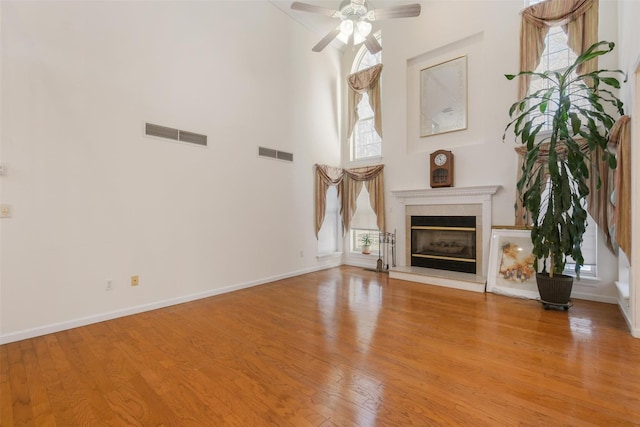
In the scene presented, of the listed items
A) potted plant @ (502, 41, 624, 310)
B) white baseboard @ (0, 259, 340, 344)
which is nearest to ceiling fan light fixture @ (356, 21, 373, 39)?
potted plant @ (502, 41, 624, 310)

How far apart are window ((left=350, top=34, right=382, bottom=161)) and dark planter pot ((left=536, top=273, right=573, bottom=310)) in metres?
3.62

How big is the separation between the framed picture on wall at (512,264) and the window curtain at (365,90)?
2.96 m

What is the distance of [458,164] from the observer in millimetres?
4785

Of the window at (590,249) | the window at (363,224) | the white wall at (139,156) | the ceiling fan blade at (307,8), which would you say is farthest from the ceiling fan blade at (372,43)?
the window at (590,249)

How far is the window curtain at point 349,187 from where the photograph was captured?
5.66 m

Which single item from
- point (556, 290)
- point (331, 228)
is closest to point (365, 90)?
point (331, 228)

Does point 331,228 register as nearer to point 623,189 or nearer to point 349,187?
point 349,187

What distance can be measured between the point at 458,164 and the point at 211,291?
444 cm

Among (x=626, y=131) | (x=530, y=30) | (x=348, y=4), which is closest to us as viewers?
(x=626, y=131)

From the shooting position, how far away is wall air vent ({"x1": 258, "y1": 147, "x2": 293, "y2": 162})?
4773mm

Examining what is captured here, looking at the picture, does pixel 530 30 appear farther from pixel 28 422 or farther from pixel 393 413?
pixel 28 422

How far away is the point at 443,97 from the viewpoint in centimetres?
498

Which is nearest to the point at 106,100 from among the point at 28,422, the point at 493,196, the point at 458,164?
the point at 28,422

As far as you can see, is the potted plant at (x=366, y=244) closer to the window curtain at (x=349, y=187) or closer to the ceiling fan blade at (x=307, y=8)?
the window curtain at (x=349, y=187)
